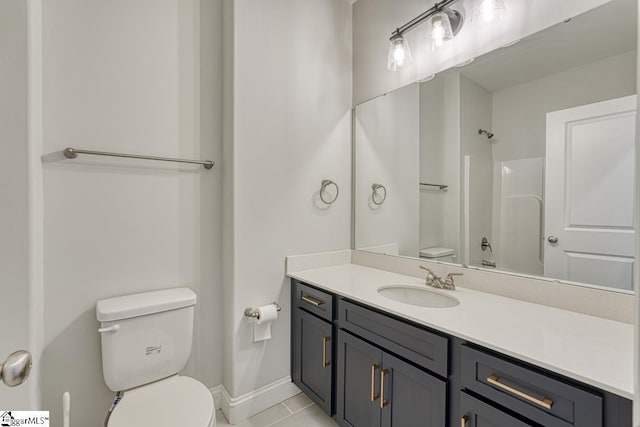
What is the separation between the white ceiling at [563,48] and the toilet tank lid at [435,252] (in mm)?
901

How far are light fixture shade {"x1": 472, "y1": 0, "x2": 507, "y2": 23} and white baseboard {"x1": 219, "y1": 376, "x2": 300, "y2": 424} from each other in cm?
233

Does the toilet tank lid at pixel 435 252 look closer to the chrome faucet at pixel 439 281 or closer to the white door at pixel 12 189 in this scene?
the chrome faucet at pixel 439 281

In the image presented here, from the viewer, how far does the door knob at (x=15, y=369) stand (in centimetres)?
55

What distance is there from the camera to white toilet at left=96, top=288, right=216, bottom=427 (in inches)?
44.3

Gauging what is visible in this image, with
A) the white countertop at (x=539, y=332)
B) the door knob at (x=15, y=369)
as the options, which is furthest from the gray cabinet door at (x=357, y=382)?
the door knob at (x=15, y=369)

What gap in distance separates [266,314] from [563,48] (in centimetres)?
196

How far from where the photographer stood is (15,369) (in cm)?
56

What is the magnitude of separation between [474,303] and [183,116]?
1.80 metres

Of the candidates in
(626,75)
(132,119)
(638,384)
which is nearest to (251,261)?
(132,119)

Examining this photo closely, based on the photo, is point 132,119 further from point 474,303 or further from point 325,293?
point 474,303

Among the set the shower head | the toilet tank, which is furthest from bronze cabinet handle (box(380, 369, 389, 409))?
the shower head

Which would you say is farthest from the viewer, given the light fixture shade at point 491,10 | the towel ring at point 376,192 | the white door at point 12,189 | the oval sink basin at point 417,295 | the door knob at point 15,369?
the towel ring at point 376,192

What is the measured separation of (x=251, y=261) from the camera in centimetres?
170

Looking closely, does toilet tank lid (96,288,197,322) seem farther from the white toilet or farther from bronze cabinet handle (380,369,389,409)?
bronze cabinet handle (380,369,389,409)
